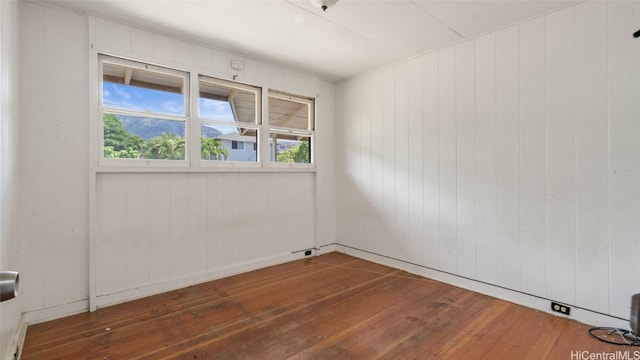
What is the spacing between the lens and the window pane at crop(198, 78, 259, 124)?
353 cm

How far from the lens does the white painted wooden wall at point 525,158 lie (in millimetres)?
2350

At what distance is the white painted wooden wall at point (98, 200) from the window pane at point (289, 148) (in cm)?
44

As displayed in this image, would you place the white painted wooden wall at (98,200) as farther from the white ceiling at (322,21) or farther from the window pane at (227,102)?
the white ceiling at (322,21)

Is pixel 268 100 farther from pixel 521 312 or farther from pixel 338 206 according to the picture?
pixel 521 312

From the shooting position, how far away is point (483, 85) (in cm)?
309

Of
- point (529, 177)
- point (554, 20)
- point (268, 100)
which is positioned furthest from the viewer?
point (268, 100)

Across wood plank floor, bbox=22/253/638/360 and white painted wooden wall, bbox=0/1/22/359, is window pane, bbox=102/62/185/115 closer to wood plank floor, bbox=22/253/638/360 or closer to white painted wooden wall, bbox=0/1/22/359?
white painted wooden wall, bbox=0/1/22/359

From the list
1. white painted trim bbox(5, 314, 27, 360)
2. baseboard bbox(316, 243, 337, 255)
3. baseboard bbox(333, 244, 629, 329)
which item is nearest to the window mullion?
white painted trim bbox(5, 314, 27, 360)

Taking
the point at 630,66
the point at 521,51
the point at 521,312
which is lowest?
the point at 521,312

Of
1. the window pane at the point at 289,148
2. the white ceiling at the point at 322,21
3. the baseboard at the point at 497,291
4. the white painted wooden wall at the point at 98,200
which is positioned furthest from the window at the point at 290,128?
the baseboard at the point at 497,291

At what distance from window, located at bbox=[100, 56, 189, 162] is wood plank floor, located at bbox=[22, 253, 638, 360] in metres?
1.53

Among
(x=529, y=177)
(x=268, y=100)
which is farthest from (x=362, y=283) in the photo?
(x=268, y=100)

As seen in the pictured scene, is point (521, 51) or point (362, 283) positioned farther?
point (362, 283)

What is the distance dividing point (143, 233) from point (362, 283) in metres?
2.43
